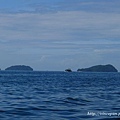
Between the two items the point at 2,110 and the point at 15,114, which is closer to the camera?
the point at 15,114

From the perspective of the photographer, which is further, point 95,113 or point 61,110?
point 61,110

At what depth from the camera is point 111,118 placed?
27734 millimetres

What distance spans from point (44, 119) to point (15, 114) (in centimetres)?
397

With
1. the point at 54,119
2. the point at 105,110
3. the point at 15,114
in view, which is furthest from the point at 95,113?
the point at 15,114

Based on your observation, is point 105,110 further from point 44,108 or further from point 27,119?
point 27,119

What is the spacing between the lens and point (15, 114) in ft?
99.6

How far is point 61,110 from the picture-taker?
33062 mm

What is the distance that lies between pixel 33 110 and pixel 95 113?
6.27m

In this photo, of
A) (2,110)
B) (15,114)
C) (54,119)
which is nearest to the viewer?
(54,119)

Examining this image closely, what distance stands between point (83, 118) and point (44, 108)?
7.32 m

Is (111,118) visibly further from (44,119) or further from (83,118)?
(44,119)

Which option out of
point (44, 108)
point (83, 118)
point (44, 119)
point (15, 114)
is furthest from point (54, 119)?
point (44, 108)

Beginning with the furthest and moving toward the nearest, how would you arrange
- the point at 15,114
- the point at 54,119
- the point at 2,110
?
the point at 2,110, the point at 15,114, the point at 54,119

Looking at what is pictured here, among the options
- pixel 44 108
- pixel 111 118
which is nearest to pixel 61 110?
pixel 44 108
